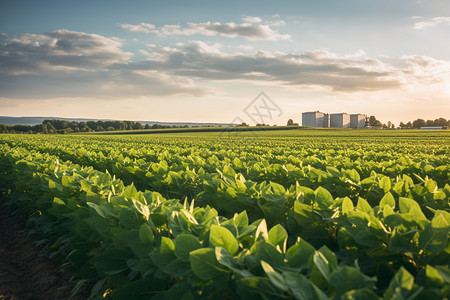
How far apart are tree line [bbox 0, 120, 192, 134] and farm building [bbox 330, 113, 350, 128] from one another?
67100 mm

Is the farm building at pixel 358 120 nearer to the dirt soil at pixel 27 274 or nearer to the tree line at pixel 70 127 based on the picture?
the tree line at pixel 70 127

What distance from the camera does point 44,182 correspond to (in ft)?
15.3

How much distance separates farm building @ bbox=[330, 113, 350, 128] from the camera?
423 feet

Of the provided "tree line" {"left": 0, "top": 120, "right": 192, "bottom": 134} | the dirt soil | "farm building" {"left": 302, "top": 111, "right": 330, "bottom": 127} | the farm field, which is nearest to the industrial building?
"farm building" {"left": 302, "top": 111, "right": 330, "bottom": 127}

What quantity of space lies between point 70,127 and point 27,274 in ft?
389

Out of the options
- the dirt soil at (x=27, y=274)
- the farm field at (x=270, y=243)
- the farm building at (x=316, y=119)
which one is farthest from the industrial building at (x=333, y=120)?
the farm field at (x=270, y=243)

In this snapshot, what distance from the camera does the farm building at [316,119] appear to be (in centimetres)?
12800

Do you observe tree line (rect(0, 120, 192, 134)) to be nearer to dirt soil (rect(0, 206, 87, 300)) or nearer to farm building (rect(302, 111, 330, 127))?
farm building (rect(302, 111, 330, 127))

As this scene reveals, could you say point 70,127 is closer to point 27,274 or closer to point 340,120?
point 340,120

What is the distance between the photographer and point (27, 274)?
469 cm

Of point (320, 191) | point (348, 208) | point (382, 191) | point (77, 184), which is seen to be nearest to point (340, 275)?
point (348, 208)

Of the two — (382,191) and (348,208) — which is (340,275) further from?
(382,191)

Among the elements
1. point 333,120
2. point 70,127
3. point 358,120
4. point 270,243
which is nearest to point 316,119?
point 333,120

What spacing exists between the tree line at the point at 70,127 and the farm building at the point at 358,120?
75.5 metres
